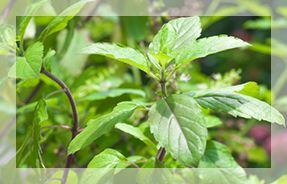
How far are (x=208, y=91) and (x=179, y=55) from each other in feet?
0.16

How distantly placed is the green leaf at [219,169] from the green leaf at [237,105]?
0.11 m

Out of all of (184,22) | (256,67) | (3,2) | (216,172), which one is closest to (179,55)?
(184,22)

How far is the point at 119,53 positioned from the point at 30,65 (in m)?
0.09

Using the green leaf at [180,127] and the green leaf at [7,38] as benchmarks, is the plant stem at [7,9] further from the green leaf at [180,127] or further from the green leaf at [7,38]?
the green leaf at [180,127]

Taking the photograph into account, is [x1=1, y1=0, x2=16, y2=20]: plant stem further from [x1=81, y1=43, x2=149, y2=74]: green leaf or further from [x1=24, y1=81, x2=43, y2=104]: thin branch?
[x1=81, y1=43, x2=149, y2=74]: green leaf

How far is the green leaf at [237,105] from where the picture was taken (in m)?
0.52

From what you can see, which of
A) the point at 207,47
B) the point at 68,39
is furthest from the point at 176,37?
the point at 68,39

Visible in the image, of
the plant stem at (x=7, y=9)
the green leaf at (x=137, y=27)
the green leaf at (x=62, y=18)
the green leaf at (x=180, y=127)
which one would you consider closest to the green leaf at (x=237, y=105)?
the green leaf at (x=180, y=127)

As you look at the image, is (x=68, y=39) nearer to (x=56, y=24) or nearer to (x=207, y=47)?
(x=56, y=24)

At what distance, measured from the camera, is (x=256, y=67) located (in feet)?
8.54

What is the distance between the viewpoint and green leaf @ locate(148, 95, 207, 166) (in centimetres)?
48

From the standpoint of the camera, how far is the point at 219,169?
63cm

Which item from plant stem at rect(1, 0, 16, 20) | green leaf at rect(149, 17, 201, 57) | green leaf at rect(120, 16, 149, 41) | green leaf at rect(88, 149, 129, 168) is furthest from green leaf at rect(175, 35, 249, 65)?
green leaf at rect(120, 16, 149, 41)

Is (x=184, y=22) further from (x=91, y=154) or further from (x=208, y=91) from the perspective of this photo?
(x=91, y=154)
